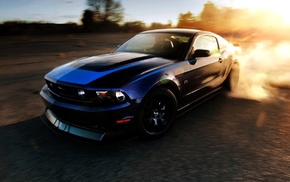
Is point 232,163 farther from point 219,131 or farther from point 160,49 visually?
point 160,49

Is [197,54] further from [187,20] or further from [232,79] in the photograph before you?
[187,20]

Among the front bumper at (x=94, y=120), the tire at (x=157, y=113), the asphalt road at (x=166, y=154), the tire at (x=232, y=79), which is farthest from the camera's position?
the tire at (x=232, y=79)

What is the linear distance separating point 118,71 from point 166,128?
1.08 meters

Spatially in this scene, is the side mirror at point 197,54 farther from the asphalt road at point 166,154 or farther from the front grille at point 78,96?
the front grille at point 78,96

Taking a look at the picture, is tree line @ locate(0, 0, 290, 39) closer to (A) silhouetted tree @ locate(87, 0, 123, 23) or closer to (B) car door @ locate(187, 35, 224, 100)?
(A) silhouetted tree @ locate(87, 0, 123, 23)

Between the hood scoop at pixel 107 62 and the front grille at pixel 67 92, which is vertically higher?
the hood scoop at pixel 107 62

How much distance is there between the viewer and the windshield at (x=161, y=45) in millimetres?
4531

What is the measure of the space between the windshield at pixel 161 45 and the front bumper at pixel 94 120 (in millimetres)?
1488

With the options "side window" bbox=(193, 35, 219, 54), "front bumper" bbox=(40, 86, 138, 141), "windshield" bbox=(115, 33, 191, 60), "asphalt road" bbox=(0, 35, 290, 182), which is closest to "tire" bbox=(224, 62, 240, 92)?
"side window" bbox=(193, 35, 219, 54)

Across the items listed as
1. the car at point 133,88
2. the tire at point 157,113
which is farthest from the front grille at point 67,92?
the tire at point 157,113

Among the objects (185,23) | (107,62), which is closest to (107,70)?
Result: (107,62)

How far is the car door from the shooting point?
447 centimetres

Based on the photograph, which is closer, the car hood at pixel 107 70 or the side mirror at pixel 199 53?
the car hood at pixel 107 70

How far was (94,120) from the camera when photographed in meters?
3.23
